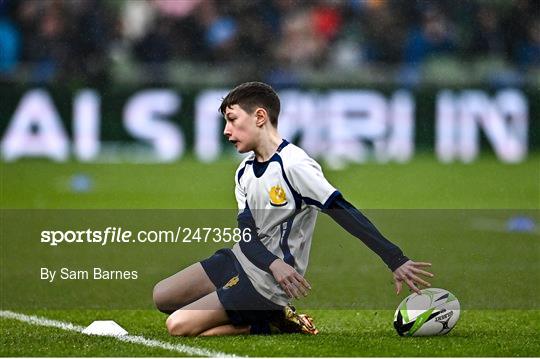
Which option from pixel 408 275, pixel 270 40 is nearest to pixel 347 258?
pixel 408 275

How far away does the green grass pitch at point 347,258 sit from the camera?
6520 mm

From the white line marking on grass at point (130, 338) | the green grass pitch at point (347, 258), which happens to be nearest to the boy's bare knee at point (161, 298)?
the green grass pitch at point (347, 258)

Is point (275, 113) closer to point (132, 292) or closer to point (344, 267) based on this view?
point (132, 292)

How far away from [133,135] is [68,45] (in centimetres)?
220

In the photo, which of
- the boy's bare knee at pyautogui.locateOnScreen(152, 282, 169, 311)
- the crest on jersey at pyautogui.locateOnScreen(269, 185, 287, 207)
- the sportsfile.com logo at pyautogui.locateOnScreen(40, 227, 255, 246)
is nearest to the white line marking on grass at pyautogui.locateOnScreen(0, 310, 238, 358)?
the boy's bare knee at pyautogui.locateOnScreen(152, 282, 169, 311)

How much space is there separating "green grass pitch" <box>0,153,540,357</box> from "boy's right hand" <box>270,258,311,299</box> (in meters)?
0.26

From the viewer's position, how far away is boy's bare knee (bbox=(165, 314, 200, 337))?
262 inches

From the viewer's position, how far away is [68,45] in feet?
63.7

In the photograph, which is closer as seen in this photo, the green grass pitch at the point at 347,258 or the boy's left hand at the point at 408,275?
the boy's left hand at the point at 408,275

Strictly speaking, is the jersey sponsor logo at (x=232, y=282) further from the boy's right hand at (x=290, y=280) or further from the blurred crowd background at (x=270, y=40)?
the blurred crowd background at (x=270, y=40)

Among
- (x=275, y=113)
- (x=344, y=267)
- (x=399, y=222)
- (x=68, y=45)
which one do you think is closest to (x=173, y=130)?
(x=68, y=45)

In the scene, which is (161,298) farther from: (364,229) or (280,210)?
(364,229)

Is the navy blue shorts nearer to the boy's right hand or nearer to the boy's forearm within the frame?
the boy's right hand

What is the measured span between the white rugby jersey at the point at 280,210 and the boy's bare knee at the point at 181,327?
15.1 inches
